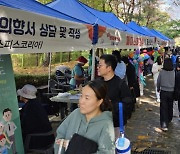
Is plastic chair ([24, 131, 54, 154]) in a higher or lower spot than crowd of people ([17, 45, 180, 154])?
lower

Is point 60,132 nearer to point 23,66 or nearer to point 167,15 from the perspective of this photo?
point 23,66

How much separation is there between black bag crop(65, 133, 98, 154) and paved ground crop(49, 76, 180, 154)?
3.61 metres

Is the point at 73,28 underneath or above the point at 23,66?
above

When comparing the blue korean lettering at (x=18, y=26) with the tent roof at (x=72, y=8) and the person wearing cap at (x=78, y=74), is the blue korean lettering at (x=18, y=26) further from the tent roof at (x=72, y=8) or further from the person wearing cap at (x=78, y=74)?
the person wearing cap at (x=78, y=74)

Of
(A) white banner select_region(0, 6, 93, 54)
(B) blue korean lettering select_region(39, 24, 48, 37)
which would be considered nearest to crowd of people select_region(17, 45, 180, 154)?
(A) white banner select_region(0, 6, 93, 54)

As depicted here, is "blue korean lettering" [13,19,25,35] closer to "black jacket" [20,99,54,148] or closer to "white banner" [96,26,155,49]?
"black jacket" [20,99,54,148]

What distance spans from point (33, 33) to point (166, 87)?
482cm

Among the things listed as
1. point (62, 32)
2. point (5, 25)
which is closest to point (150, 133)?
point (62, 32)

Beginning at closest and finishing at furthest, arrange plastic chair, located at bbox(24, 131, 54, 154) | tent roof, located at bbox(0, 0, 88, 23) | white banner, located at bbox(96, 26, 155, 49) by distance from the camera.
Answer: tent roof, located at bbox(0, 0, 88, 23)
plastic chair, located at bbox(24, 131, 54, 154)
white banner, located at bbox(96, 26, 155, 49)

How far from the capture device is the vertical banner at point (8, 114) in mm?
3834

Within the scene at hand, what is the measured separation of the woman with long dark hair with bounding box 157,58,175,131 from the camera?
7.02m

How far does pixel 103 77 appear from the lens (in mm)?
3803

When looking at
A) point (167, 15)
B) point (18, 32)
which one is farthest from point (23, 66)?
point (167, 15)

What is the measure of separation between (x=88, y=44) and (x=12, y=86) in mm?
1361
